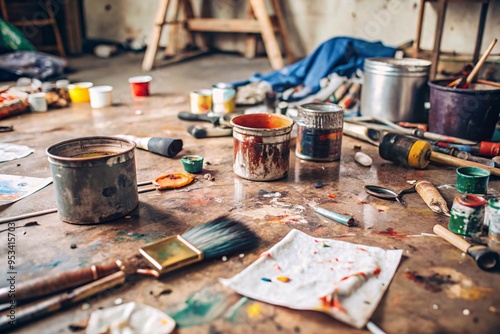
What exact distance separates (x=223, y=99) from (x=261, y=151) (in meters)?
1.52

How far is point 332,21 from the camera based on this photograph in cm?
600

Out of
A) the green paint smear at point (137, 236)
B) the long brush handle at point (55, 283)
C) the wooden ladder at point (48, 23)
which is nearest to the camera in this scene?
the long brush handle at point (55, 283)

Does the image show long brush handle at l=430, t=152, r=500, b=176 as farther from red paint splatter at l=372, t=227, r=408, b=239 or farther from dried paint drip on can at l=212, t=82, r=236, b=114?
dried paint drip on can at l=212, t=82, r=236, b=114

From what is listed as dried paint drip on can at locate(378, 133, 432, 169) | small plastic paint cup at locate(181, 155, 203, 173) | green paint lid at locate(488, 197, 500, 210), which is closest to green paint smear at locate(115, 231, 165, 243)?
small plastic paint cup at locate(181, 155, 203, 173)

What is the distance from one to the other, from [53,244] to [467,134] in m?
2.66

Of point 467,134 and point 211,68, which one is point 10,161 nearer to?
point 467,134

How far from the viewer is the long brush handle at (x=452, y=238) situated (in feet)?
5.87

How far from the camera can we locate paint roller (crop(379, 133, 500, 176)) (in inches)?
104

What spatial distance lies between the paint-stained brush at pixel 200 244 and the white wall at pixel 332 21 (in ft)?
12.3

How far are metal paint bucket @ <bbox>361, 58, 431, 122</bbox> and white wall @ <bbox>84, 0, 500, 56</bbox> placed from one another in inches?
54.8

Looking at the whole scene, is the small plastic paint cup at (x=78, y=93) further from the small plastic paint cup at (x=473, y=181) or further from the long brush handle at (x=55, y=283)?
the small plastic paint cup at (x=473, y=181)

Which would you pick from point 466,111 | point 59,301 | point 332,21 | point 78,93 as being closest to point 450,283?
point 59,301

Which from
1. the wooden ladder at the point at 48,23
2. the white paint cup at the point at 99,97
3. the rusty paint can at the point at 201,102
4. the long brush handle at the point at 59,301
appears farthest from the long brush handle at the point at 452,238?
the wooden ladder at the point at 48,23

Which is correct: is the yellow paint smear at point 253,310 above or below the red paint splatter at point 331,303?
below
